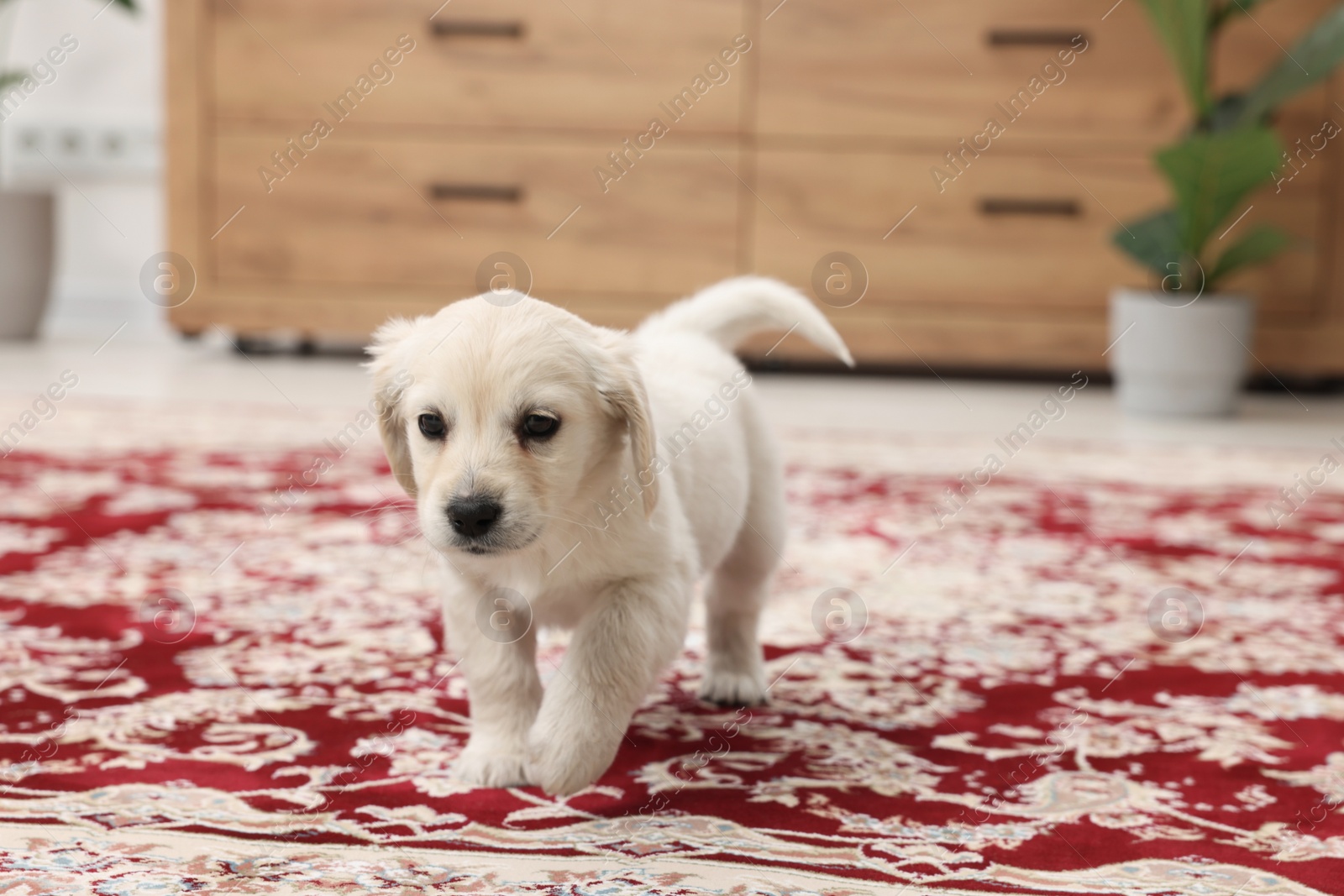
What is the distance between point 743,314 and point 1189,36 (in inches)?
97.7

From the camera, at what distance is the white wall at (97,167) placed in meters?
5.16

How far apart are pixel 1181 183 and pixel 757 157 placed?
1273 millimetres

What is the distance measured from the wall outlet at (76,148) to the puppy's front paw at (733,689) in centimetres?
433

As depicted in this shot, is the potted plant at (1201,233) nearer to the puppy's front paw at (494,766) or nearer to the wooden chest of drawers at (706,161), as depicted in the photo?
the wooden chest of drawers at (706,161)

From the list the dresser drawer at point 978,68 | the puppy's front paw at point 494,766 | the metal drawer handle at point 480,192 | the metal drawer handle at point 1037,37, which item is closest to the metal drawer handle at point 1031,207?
the dresser drawer at point 978,68

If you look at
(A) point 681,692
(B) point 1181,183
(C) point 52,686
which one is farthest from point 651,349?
(B) point 1181,183

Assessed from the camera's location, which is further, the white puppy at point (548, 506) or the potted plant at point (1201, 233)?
the potted plant at point (1201, 233)

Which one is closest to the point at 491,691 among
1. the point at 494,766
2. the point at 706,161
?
the point at 494,766

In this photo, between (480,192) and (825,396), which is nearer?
(825,396)

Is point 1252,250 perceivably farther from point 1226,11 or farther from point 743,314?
point 743,314

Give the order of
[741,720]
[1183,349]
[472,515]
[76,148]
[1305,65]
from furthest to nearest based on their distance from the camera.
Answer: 1. [76,148]
2. [1183,349]
3. [1305,65]
4. [741,720]
5. [472,515]

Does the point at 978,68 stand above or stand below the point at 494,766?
above

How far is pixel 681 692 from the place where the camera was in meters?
1.61

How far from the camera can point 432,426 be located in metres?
1.22
